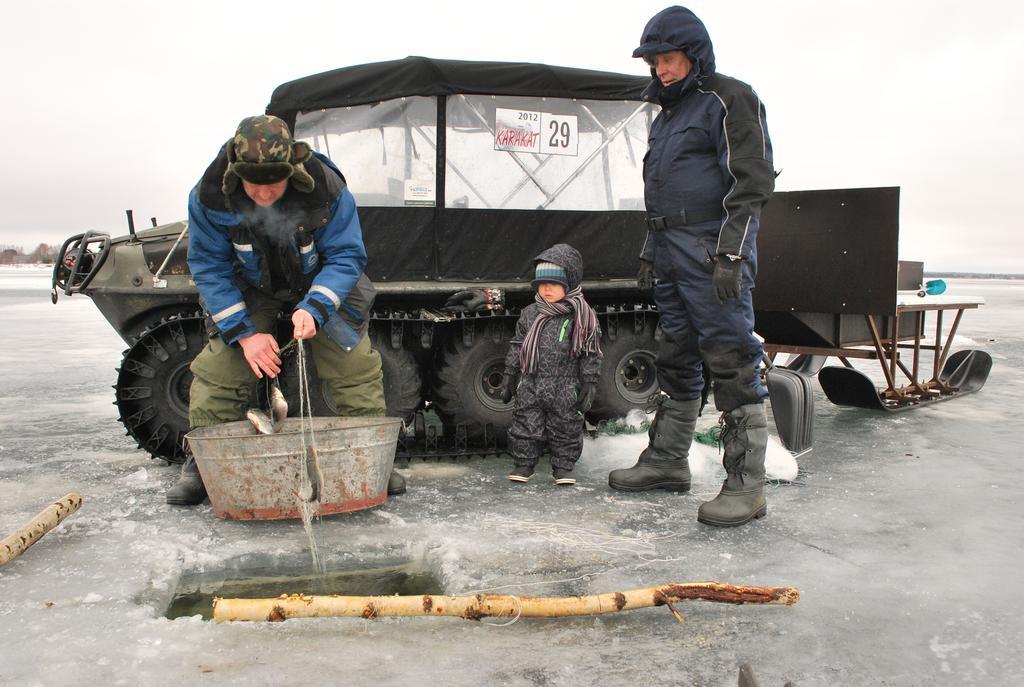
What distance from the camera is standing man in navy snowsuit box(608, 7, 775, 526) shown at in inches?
154

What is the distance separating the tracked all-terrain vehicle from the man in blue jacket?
929mm

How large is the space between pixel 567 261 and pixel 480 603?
254 cm

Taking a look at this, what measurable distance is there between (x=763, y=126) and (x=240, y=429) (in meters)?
2.98

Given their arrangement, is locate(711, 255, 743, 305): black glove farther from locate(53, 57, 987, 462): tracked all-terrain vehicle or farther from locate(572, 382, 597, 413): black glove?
locate(53, 57, 987, 462): tracked all-terrain vehicle

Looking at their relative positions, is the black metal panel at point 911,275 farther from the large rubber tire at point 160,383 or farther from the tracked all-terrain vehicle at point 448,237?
the large rubber tire at point 160,383

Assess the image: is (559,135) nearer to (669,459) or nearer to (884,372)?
(669,459)

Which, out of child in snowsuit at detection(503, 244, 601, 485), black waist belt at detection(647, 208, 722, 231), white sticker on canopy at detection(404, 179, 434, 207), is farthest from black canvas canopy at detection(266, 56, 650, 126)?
black waist belt at detection(647, 208, 722, 231)

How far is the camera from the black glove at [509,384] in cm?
497

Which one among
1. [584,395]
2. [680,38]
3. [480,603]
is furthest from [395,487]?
[680,38]

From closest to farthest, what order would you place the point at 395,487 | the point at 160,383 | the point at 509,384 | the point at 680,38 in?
the point at 680,38 → the point at 395,487 → the point at 509,384 → the point at 160,383

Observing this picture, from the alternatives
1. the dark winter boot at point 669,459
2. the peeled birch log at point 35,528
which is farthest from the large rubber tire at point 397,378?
the peeled birch log at point 35,528

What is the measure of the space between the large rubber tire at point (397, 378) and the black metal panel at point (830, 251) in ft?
10.7

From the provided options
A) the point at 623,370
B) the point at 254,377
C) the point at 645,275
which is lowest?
the point at 623,370

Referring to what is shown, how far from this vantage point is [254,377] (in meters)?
4.36
